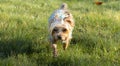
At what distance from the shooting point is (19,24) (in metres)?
8.60

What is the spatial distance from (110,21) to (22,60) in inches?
136

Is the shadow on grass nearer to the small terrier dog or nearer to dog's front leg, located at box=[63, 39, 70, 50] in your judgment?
the small terrier dog

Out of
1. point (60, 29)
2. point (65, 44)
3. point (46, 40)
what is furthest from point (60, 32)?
point (46, 40)

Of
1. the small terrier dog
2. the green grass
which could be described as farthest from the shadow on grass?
the small terrier dog

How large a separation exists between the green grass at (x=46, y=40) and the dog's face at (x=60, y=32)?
38cm

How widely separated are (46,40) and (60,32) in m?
1.15

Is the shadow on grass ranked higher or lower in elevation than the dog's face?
lower

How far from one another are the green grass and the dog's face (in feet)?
1.26

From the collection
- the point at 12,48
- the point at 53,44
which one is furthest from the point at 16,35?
the point at 53,44

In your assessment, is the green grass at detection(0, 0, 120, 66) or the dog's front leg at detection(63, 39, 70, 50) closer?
the green grass at detection(0, 0, 120, 66)

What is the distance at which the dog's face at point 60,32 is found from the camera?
6555 mm

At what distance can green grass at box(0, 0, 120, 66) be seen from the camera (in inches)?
257

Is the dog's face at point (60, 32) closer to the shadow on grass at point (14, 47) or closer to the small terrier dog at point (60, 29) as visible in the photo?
the small terrier dog at point (60, 29)

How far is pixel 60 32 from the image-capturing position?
6551 millimetres
